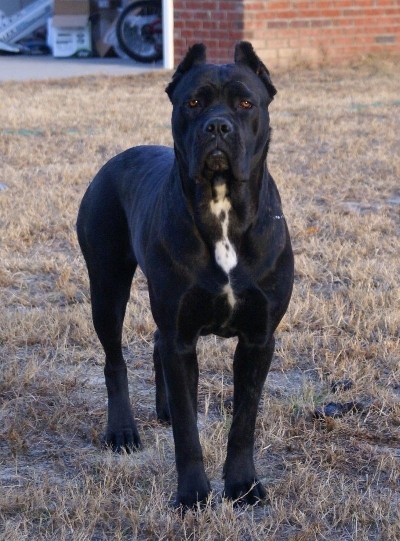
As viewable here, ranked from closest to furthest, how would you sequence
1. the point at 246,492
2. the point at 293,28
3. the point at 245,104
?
the point at 245,104, the point at 246,492, the point at 293,28

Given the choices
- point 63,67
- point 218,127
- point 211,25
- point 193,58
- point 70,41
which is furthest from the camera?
point 70,41

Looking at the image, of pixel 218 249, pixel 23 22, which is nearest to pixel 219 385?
pixel 218 249

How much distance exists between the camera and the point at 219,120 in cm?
344

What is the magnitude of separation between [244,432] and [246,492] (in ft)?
0.71

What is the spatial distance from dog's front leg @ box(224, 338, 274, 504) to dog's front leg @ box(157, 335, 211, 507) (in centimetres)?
13

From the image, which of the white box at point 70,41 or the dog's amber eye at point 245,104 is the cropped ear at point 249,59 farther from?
the white box at point 70,41

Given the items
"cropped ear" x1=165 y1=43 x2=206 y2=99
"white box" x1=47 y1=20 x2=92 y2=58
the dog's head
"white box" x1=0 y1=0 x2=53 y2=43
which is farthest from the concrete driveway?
the dog's head

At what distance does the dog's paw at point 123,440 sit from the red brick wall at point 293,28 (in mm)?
12434

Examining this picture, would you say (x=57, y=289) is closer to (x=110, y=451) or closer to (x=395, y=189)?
(x=110, y=451)

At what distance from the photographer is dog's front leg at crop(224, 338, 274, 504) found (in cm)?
386

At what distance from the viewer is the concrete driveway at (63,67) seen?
56.5 feet

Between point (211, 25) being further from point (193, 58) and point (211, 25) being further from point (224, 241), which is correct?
point (224, 241)

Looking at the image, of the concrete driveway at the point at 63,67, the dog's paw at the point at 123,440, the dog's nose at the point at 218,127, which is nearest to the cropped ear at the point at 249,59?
the dog's nose at the point at 218,127

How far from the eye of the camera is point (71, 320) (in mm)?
5750
